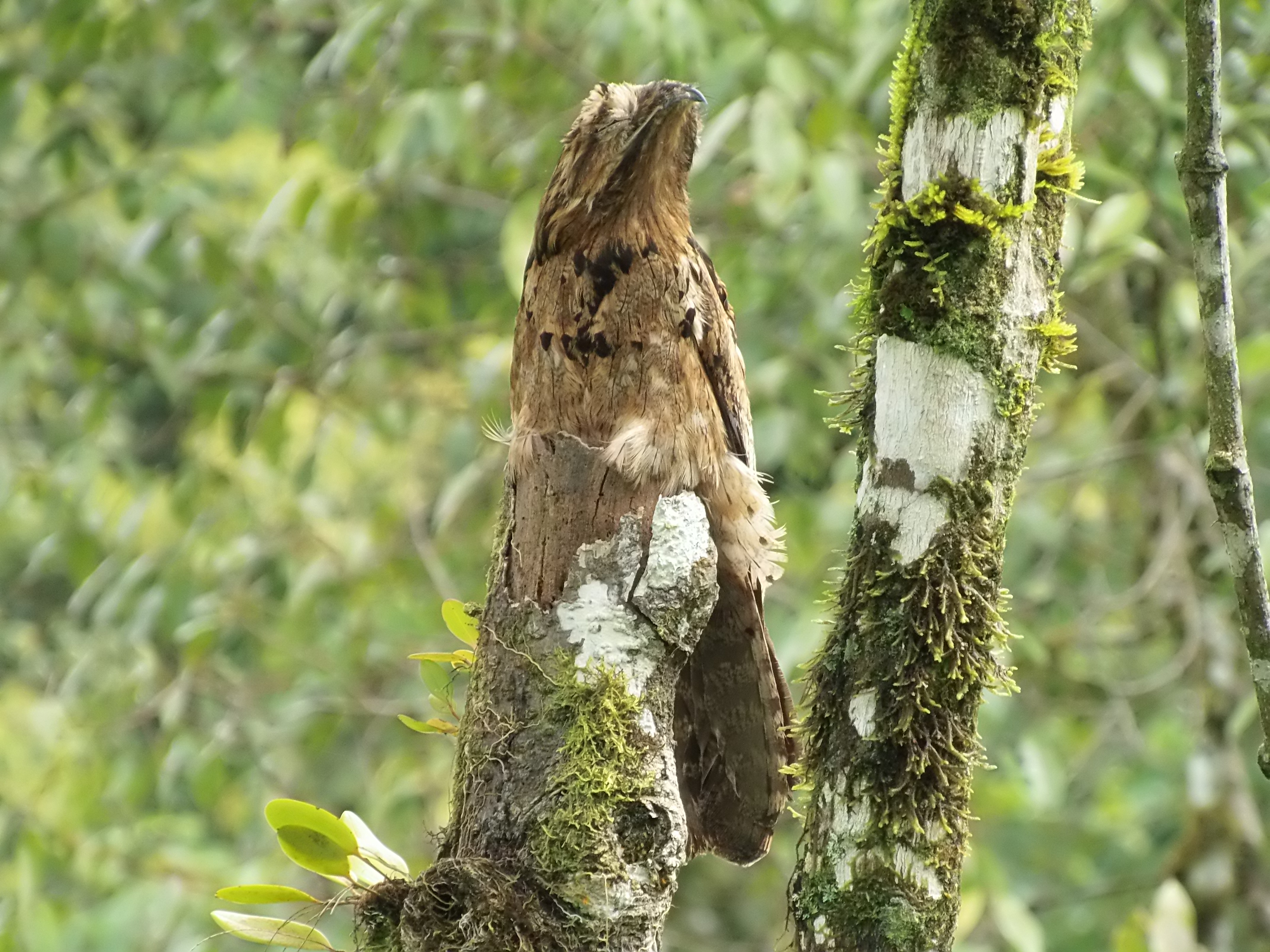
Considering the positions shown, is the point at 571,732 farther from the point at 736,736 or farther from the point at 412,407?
the point at 412,407

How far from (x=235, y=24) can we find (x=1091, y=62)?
3.09m

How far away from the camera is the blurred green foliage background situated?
382 centimetres

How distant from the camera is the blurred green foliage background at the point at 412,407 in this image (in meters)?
3.82

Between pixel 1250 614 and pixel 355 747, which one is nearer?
pixel 1250 614

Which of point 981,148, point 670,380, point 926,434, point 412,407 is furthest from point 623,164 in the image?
point 412,407

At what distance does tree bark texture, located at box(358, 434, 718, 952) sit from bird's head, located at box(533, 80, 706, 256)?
0.45m

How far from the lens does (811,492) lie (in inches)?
168

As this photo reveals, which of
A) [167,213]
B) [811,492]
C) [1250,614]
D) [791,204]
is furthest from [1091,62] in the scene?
[167,213]

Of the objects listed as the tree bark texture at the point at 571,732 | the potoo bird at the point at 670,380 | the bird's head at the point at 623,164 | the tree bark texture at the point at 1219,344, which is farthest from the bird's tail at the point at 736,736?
the tree bark texture at the point at 1219,344

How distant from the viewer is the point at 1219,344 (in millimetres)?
1925

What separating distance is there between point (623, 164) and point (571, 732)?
1.02 m

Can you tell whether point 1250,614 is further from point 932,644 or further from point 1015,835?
point 1015,835

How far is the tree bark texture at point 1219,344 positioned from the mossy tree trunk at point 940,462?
0.18m

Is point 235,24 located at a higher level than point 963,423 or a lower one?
higher
